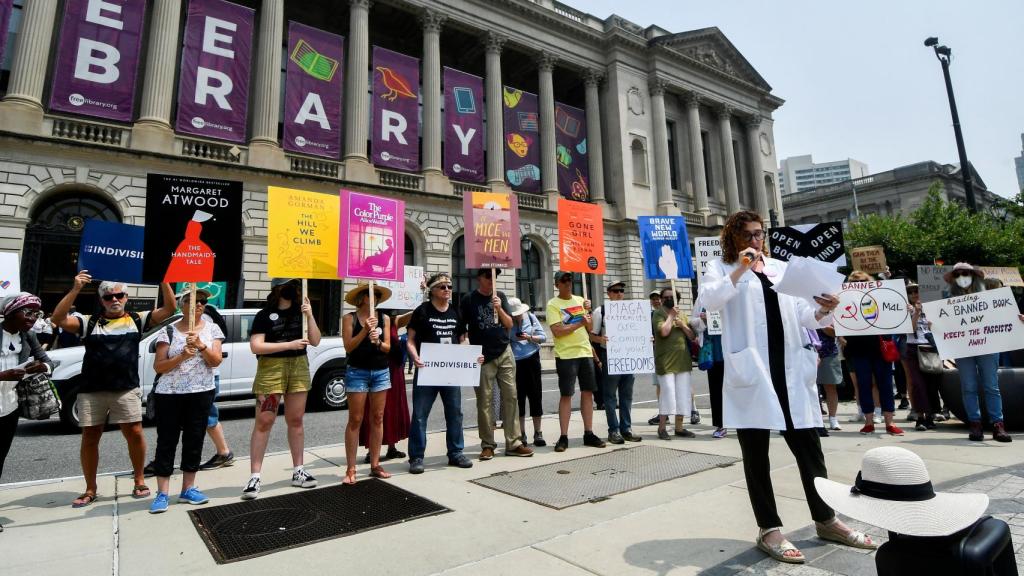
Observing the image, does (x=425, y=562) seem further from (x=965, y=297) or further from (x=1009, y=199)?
(x=1009, y=199)

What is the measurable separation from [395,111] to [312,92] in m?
3.66

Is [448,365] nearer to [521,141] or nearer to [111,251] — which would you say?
[111,251]

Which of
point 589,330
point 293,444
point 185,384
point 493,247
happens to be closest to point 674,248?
point 589,330

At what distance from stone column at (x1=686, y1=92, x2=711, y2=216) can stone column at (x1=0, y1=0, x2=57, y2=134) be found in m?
34.1

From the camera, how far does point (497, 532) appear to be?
3.59m

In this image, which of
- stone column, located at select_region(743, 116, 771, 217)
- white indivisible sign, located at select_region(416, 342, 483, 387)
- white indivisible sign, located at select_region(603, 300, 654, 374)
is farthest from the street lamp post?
stone column, located at select_region(743, 116, 771, 217)

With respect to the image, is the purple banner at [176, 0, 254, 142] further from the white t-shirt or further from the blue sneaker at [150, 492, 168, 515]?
the blue sneaker at [150, 492, 168, 515]

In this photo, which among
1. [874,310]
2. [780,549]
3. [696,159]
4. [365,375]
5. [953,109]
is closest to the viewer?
[780,549]

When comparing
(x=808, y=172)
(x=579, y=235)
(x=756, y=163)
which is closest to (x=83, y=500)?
(x=579, y=235)

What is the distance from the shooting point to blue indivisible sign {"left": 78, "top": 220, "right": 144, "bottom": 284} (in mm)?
6754

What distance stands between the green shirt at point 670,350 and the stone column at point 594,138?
24883mm

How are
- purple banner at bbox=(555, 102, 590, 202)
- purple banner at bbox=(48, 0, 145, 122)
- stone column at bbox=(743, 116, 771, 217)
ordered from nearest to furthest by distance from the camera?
purple banner at bbox=(48, 0, 145, 122)
purple banner at bbox=(555, 102, 590, 202)
stone column at bbox=(743, 116, 771, 217)

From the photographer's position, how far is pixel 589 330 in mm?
7262

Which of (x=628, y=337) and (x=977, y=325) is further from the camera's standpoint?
(x=628, y=337)
